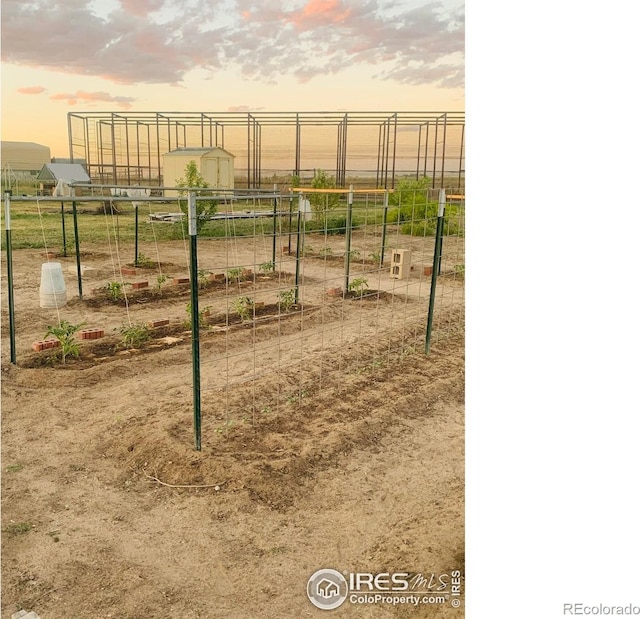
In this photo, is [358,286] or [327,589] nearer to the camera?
[327,589]

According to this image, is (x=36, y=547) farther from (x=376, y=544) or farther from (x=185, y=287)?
(x=185, y=287)

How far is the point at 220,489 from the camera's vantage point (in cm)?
363

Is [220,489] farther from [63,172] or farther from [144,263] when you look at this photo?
[63,172]

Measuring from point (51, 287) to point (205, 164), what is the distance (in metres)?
11.5

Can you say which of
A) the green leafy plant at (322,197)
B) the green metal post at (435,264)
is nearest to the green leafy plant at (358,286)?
the green metal post at (435,264)

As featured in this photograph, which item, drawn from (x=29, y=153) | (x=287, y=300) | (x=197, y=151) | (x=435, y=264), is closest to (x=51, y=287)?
(x=287, y=300)

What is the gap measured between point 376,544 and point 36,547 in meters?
1.77

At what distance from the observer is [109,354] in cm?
622

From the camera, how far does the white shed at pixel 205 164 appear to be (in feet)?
60.4

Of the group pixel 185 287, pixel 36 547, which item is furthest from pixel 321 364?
pixel 185 287

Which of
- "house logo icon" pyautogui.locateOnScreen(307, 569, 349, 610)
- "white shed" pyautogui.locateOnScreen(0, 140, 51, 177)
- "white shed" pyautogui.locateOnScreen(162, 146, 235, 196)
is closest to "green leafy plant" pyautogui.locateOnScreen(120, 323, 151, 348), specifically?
"house logo icon" pyautogui.locateOnScreen(307, 569, 349, 610)

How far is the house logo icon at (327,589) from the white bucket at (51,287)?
601cm

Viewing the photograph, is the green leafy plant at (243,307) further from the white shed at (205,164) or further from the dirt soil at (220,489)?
the white shed at (205,164)

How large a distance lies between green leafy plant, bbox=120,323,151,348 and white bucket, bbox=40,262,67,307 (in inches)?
67.8
